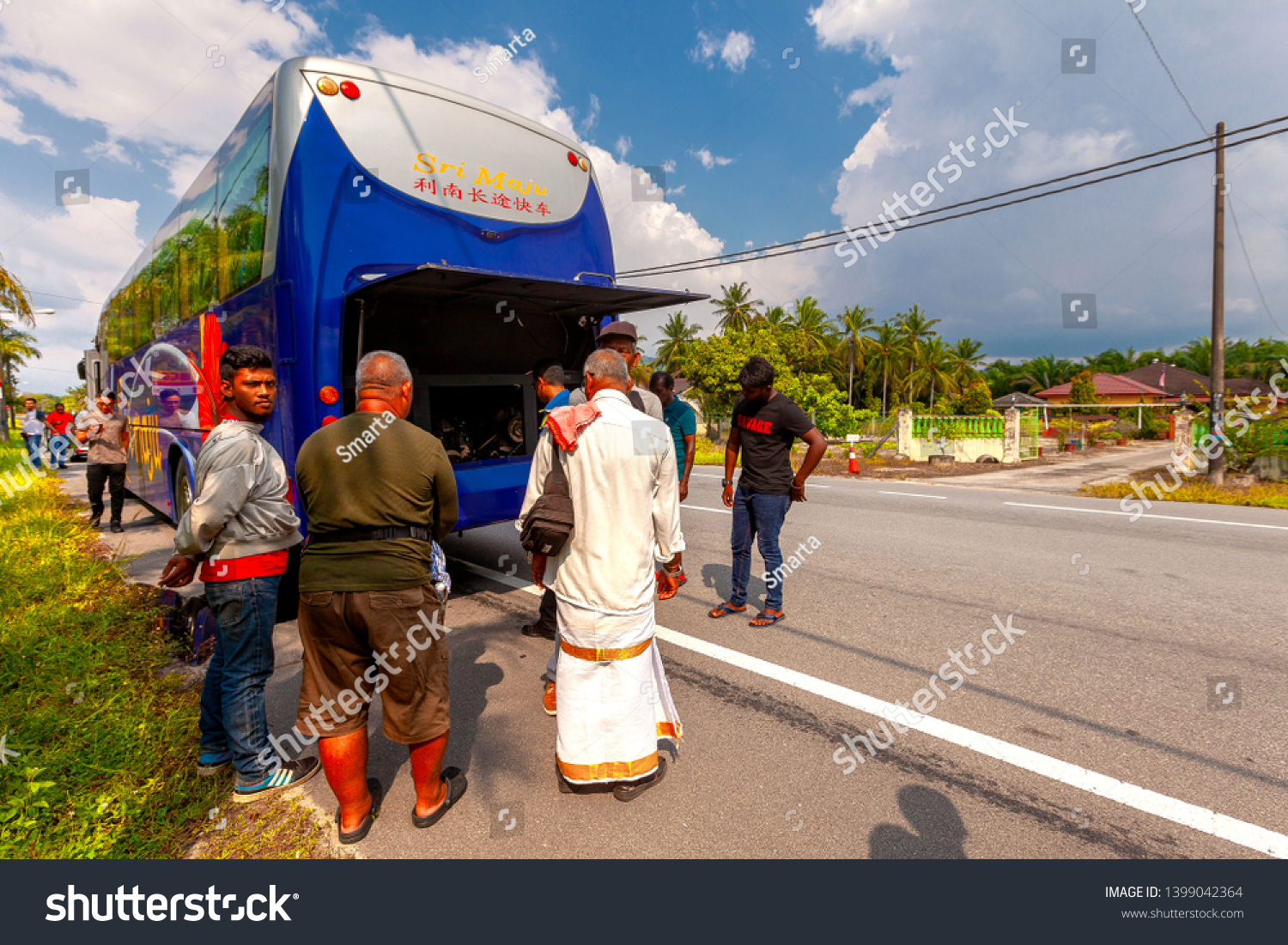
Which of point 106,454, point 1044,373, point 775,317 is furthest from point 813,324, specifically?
point 106,454

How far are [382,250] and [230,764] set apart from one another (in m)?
3.34

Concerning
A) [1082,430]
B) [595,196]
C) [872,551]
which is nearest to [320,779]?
[595,196]

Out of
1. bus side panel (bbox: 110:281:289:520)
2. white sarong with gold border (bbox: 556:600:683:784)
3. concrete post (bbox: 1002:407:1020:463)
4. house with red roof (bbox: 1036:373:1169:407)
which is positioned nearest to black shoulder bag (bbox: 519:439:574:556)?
white sarong with gold border (bbox: 556:600:683:784)

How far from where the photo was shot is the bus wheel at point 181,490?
6.38m

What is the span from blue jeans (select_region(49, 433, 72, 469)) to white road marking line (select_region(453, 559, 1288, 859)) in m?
22.3

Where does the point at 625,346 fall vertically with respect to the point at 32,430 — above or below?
above

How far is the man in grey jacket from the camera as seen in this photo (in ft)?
8.76

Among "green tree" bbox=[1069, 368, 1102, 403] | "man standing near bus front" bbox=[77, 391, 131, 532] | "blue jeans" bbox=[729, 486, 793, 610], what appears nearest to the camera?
"blue jeans" bbox=[729, 486, 793, 610]

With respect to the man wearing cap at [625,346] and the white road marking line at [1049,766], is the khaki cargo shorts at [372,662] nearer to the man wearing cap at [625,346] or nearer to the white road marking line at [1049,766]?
the man wearing cap at [625,346]

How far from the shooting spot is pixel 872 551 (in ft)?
23.3

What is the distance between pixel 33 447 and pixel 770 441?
18.4 m

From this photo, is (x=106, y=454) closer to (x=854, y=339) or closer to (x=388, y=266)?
(x=388, y=266)

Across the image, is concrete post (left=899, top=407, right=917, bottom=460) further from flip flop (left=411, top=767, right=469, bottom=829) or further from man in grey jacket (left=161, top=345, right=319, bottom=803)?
man in grey jacket (left=161, top=345, right=319, bottom=803)

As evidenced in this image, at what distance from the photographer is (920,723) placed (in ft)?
11.0
